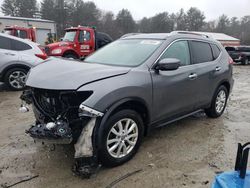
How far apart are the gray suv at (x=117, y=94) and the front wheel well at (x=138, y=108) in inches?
0.5

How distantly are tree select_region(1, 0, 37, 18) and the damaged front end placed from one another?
60937 mm

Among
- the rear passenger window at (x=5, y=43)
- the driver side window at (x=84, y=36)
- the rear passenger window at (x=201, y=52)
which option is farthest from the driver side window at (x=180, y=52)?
the driver side window at (x=84, y=36)

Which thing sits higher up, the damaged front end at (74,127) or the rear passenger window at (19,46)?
the rear passenger window at (19,46)

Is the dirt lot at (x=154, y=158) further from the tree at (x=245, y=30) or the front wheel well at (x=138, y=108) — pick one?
the tree at (x=245, y=30)

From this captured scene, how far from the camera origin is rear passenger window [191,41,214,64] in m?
4.66

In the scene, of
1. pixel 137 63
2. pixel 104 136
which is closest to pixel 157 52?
pixel 137 63

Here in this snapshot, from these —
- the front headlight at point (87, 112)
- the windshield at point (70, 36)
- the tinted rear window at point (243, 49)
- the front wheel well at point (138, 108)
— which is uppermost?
the windshield at point (70, 36)

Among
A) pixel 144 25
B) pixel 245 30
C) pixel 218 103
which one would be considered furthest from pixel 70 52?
pixel 245 30

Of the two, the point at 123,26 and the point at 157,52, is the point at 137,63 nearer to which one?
the point at 157,52

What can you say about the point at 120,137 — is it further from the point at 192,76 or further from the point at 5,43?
the point at 5,43

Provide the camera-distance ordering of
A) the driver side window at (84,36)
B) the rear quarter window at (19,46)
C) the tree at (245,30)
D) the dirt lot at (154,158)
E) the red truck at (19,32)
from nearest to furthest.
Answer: the dirt lot at (154,158) < the rear quarter window at (19,46) < the driver side window at (84,36) < the red truck at (19,32) < the tree at (245,30)

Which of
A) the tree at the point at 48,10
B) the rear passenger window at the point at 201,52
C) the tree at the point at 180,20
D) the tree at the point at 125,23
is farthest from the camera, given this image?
the tree at the point at 180,20

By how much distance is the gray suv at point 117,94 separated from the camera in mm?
2971

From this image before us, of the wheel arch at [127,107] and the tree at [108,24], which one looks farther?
the tree at [108,24]
